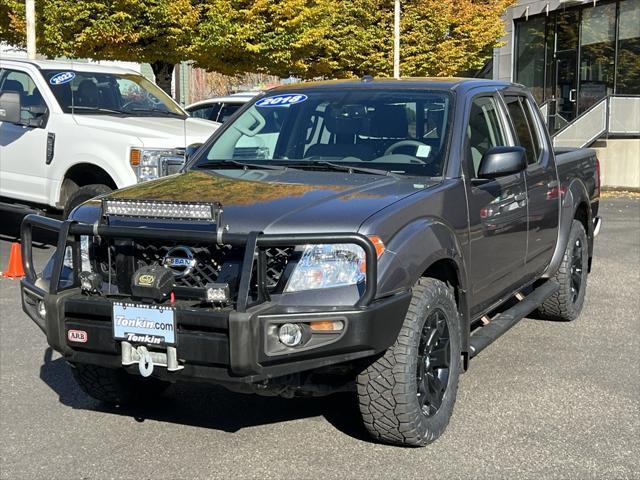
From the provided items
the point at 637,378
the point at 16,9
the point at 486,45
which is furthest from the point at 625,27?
the point at 637,378

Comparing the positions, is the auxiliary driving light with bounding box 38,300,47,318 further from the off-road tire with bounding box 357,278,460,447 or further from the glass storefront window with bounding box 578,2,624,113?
the glass storefront window with bounding box 578,2,624,113

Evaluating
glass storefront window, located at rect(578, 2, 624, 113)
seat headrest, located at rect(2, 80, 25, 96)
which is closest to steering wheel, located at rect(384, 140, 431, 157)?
seat headrest, located at rect(2, 80, 25, 96)

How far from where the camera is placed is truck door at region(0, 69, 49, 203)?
9.33m

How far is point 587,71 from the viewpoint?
2506 centimetres

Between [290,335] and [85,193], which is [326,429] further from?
[85,193]

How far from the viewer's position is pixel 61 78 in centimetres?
959

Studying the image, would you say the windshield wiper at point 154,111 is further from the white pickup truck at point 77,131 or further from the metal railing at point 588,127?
the metal railing at point 588,127

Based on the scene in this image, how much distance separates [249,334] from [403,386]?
838mm

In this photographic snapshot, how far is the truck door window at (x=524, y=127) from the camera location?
237 inches

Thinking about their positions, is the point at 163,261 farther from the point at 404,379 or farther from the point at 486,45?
the point at 486,45

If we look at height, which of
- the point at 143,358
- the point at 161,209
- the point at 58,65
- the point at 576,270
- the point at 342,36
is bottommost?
the point at 576,270

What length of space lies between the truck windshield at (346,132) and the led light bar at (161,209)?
3.93 feet

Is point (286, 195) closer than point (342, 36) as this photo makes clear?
Yes

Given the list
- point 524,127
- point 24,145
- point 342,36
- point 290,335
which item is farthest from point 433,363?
point 342,36
